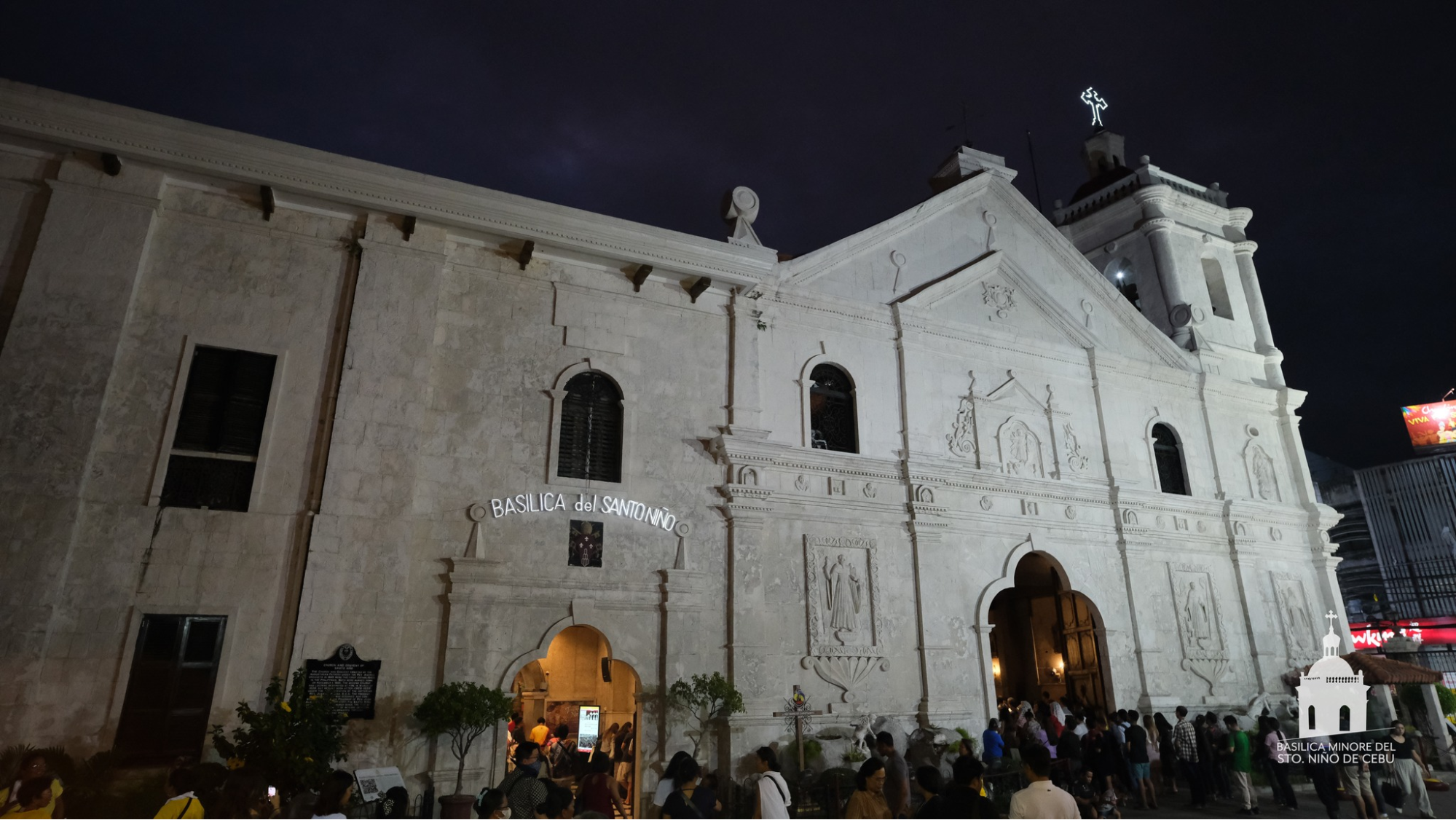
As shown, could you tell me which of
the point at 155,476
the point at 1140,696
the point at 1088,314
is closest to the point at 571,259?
the point at 155,476

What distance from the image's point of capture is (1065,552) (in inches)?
653

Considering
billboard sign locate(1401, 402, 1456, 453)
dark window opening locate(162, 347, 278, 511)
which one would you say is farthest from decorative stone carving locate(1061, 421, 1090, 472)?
billboard sign locate(1401, 402, 1456, 453)

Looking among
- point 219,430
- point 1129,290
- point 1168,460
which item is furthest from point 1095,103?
point 219,430

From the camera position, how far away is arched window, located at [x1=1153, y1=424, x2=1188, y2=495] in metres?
19.0

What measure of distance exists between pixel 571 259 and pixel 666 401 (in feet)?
9.62

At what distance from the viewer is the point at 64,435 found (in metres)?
10.1

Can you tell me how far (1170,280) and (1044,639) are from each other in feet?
33.6

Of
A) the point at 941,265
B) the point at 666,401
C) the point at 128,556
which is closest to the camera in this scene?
the point at 128,556

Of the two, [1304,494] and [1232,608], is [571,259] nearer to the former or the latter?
[1232,608]

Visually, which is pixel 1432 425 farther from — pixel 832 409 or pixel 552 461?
pixel 552 461

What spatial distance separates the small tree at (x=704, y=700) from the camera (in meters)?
12.0

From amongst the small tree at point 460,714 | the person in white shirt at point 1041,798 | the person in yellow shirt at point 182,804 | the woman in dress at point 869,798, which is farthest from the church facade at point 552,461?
the person in white shirt at point 1041,798

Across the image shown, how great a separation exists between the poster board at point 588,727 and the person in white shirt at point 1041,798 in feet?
35.3

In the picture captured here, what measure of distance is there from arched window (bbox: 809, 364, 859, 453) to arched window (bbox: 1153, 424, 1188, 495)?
8419 mm
